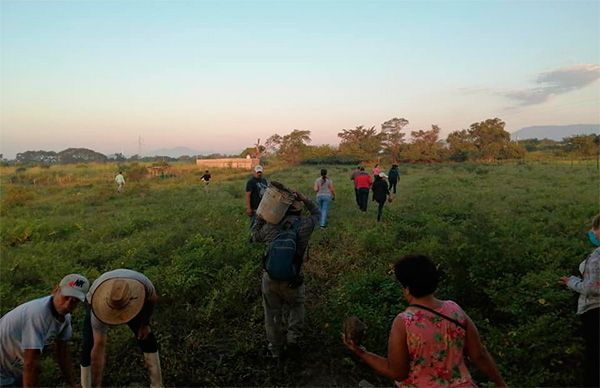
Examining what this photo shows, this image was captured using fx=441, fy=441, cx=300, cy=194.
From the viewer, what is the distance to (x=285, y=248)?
4.25 meters

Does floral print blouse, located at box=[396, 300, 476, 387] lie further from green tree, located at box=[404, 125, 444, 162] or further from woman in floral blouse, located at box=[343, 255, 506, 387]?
green tree, located at box=[404, 125, 444, 162]

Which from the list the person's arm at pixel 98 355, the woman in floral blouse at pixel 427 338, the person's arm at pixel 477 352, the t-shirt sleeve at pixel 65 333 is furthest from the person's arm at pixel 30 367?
the person's arm at pixel 477 352

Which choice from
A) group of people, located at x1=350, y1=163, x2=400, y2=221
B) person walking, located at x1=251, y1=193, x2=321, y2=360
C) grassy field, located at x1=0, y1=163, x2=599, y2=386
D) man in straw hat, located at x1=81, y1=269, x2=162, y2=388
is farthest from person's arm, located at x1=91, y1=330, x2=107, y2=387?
group of people, located at x1=350, y1=163, x2=400, y2=221

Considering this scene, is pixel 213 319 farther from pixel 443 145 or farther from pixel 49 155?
pixel 49 155

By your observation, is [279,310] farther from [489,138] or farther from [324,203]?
[489,138]

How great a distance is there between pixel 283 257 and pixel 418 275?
207 cm

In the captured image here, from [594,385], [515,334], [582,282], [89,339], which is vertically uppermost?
[582,282]

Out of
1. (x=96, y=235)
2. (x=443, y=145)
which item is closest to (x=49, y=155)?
(x=443, y=145)

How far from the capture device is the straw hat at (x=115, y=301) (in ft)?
10.6

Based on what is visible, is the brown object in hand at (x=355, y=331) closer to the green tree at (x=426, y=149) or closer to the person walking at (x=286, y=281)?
the person walking at (x=286, y=281)

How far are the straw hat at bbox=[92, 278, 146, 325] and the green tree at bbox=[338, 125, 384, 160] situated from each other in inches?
2468

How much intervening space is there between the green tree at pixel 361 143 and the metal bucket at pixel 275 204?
61.4 meters

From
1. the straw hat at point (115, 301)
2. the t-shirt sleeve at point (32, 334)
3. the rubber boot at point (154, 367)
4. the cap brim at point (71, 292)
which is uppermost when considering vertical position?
the cap brim at point (71, 292)

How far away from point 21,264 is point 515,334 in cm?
765
